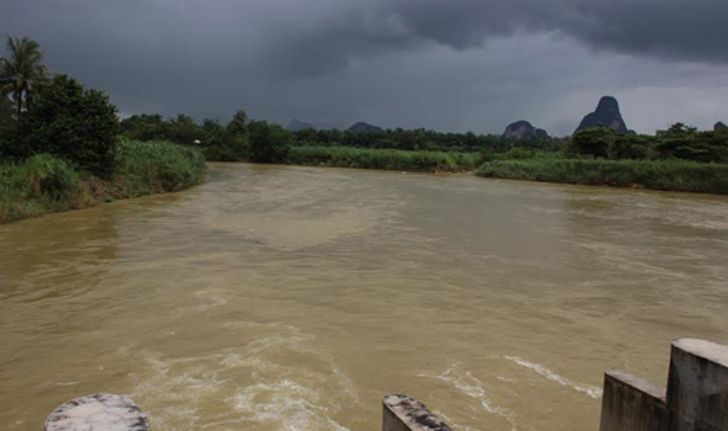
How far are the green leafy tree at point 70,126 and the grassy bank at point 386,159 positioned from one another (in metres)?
31.4

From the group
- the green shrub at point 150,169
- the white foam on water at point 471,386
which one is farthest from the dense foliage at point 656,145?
the white foam on water at point 471,386

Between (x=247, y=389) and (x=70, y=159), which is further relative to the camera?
(x=70, y=159)

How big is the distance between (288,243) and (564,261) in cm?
610

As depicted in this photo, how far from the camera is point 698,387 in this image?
3301mm

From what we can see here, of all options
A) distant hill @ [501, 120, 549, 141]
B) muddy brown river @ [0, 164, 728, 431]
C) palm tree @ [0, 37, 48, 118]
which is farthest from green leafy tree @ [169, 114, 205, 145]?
distant hill @ [501, 120, 549, 141]

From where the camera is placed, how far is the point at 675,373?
3.44 metres

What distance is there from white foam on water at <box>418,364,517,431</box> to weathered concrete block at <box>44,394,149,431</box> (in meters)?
3.61

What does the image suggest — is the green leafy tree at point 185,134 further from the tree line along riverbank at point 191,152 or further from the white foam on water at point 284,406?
the white foam on water at point 284,406

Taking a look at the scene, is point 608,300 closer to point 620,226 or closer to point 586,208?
point 620,226

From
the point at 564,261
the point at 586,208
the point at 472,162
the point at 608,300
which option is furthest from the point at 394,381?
the point at 472,162

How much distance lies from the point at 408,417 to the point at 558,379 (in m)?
3.43

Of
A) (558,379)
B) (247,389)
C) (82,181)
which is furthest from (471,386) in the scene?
(82,181)

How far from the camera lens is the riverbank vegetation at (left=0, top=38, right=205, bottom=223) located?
1664 cm

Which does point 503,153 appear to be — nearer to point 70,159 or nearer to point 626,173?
point 626,173
